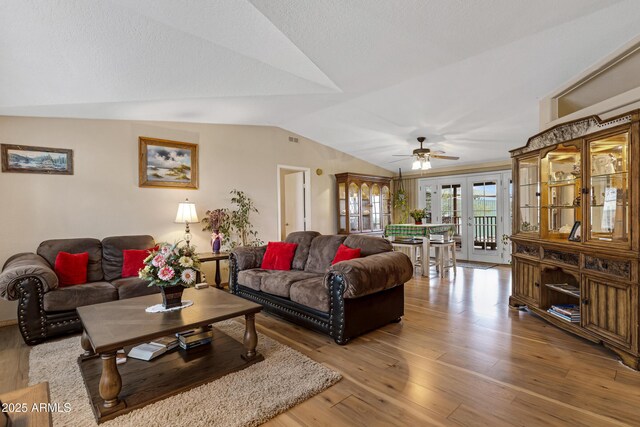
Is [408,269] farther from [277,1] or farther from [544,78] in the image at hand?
[277,1]

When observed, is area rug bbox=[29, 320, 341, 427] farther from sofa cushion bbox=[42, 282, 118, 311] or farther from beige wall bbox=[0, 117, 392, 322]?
beige wall bbox=[0, 117, 392, 322]

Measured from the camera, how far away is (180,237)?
4789 millimetres

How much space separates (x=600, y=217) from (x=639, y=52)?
1.42 m

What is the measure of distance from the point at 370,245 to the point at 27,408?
3.00 m

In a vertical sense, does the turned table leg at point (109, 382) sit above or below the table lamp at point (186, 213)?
below

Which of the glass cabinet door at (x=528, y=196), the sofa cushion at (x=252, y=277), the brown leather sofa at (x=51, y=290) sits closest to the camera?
the brown leather sofa at (x=51, y=290)

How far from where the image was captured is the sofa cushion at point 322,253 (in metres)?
3.93

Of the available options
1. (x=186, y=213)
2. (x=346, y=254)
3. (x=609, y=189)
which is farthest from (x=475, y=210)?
(x=186, y=213)

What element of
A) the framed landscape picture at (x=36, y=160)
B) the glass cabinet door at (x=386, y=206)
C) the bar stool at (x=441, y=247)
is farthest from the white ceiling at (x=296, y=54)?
the glass cabinet door at (x=386, y=206)

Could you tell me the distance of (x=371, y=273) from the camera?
299cm

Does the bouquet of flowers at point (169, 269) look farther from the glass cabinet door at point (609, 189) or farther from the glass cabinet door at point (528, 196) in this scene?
the glass cabinet door at point (528, 196)

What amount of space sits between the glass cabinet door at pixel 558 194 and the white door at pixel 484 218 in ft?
12.5

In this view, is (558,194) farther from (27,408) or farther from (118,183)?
(118,183)

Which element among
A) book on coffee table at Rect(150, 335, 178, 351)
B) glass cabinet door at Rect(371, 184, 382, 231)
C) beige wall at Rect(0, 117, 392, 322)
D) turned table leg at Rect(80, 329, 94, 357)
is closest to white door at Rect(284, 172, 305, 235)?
beige wall at Rect(0, 117, 392, 322)
